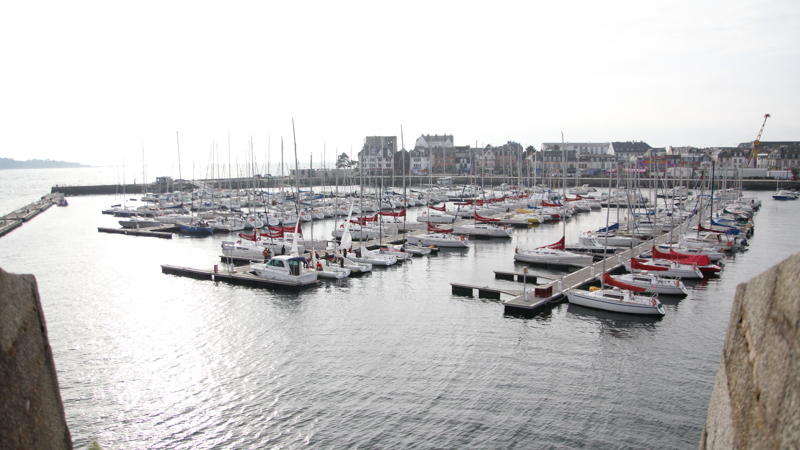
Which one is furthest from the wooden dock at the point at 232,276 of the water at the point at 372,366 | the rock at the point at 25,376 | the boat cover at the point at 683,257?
the rock at the point at 25,376

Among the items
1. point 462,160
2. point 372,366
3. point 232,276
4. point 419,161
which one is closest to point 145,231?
point 232,276

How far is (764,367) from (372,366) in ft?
Result: 70.3

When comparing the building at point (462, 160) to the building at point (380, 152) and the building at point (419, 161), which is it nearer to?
the building at point (419, 161)

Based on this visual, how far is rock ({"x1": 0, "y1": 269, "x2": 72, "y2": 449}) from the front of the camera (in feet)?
18.9

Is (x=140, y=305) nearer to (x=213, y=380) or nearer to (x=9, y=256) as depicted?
(x=213, y=380)

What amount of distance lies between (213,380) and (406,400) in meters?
8.82

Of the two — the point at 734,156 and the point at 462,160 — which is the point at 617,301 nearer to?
the point at 462,160

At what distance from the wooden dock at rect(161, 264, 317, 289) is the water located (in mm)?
1078

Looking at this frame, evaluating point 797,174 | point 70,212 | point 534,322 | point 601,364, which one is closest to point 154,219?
point 70,212

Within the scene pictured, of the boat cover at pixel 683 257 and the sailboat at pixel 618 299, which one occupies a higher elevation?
the boat cover at pixel 683 257

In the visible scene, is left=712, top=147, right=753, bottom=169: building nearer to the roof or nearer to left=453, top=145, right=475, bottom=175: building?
the roof

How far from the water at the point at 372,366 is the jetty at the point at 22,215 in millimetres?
41292

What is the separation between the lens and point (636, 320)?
31812 millimetres

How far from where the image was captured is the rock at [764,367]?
190 inches
